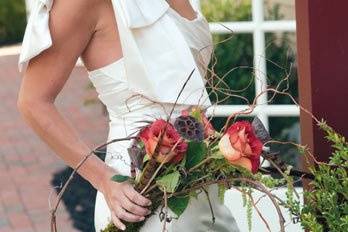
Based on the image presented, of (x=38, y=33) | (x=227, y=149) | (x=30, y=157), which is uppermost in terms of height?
(x=38, y=33)

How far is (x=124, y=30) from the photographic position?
259 centimetres

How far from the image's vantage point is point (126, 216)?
241 cm

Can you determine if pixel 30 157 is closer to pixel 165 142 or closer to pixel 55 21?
pixel 55 21

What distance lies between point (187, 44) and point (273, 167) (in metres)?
0.40

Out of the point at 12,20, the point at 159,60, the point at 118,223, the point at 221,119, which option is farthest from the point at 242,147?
the point at 12,20

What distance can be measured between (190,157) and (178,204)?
0.11m

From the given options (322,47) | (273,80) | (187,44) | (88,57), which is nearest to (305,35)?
(322,47)

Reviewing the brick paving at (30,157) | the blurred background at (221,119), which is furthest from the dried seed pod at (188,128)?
the brick paving at (30,157)

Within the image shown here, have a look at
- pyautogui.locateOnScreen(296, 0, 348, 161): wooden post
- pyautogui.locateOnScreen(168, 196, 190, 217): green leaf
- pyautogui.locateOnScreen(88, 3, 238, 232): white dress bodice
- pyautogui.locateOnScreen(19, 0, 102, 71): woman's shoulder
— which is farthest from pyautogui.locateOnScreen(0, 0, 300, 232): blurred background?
pyautogui.locateOnScreen(168, 196, 190, 217): green leaf

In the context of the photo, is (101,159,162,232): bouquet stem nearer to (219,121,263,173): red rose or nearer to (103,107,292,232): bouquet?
(103,107,292,232): bouquet

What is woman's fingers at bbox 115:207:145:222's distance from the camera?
240cm

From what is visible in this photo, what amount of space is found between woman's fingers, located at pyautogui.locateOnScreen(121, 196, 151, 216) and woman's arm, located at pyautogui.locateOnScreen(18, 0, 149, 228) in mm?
151

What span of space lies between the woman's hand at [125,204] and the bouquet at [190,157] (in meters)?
0.02

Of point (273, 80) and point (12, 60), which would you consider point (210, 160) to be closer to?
point (273, 80)
